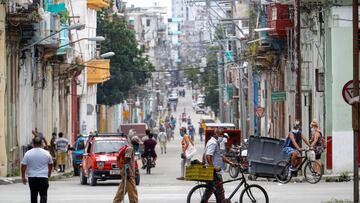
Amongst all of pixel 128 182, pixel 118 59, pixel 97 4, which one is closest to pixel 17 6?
pixel 128 182

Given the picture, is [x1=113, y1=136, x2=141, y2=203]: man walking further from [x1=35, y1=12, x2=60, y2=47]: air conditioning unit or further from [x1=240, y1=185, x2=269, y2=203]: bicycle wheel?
[x1=35, y1=12, x2=60, y2=47]: air conditioning unit

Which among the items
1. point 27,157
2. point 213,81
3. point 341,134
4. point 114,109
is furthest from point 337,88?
point 213,81

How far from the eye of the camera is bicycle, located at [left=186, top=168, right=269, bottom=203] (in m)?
26.8

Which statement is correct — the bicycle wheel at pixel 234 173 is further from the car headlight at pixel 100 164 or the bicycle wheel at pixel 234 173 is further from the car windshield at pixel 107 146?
the car headlight at pixel 100 164

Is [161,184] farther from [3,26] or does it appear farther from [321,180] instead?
[3,26]

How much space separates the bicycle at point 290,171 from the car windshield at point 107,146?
17.9 ft

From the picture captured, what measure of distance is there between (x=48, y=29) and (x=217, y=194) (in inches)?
1218

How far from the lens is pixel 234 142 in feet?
202

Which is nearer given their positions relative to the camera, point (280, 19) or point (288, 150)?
point (288, 150)

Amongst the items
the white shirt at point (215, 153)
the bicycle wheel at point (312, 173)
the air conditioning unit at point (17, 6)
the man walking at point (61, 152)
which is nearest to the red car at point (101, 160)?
the bicycle wheel at point (312, 173)

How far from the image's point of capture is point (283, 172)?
40.1m

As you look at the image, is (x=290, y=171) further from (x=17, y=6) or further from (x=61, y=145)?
(x=61, y=145)

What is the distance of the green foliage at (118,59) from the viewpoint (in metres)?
97.5

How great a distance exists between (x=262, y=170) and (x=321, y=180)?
1.94m
